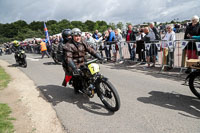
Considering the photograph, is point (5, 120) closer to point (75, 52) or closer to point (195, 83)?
point (75, 52)

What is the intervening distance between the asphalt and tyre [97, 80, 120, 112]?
155mm

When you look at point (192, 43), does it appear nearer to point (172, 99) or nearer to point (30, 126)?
point (172, 99)

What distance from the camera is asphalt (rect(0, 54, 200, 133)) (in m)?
3.16

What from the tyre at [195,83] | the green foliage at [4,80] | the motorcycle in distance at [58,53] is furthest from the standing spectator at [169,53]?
the green foliage at [4,80]

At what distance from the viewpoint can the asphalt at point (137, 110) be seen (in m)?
3.16

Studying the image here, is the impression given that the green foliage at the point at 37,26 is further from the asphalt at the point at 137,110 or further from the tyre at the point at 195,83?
the tyre at the point at 195,83

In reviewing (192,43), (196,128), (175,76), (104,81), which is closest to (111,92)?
(104,81)

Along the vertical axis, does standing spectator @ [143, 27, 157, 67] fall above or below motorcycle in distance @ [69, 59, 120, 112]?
above

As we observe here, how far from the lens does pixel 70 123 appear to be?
137 inches

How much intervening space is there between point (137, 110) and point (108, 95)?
2.46ft

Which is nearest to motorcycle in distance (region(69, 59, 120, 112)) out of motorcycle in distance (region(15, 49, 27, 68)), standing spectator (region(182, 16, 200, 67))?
standing spectator (region(182, 16, 200, 67))

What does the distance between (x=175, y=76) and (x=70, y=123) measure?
447 cm

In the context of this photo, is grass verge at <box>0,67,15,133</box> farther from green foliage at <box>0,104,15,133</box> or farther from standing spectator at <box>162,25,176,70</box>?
standing spectator at <box>162,25,176,70</box>

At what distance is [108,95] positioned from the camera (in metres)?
3.78
